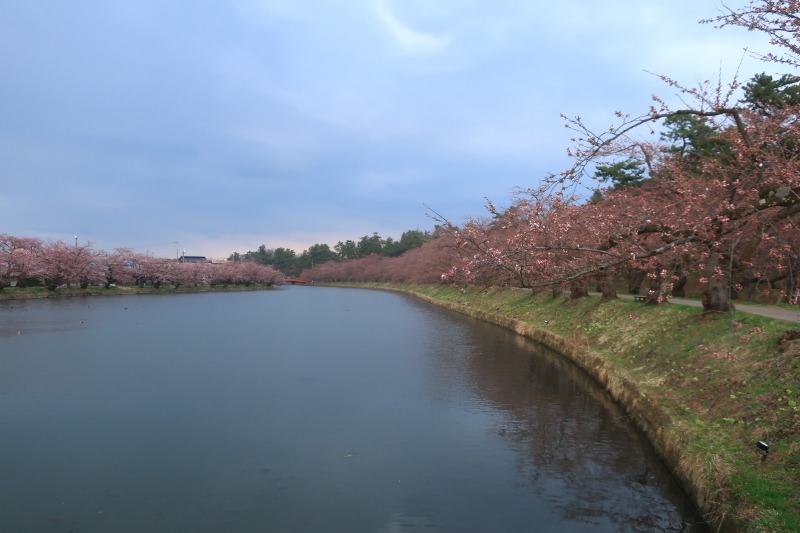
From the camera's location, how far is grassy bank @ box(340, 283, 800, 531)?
5.98 metres

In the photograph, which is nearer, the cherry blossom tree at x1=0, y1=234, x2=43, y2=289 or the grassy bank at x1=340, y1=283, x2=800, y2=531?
the grassy bank at x1=340, y1=283, x2=800, y2=531

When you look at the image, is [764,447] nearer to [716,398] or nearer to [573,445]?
[716,398]

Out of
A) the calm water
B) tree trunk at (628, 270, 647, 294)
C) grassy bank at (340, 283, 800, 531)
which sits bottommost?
the calm water

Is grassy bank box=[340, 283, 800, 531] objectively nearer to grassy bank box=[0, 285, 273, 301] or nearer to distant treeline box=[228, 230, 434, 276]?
Answer: grassy bank box=[0, 285, 273, 301]

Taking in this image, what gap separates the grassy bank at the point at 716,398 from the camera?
598 cm

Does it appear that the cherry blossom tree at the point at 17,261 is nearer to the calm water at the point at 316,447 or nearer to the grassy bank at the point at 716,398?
the calm water at the point at 316,447

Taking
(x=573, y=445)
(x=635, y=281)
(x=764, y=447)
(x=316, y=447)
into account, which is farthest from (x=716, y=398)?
(x=635, y=281)

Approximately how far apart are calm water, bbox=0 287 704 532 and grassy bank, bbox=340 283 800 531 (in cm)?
61

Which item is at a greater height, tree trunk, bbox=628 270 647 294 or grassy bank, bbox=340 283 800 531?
tree trunk, bbox=628 270 647 294

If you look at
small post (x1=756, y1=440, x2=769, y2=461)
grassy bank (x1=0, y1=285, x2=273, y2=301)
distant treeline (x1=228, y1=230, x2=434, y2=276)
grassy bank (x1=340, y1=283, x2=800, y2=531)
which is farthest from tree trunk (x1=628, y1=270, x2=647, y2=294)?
distant treeline (x1=228, y1=230, x2=434, y2=276)

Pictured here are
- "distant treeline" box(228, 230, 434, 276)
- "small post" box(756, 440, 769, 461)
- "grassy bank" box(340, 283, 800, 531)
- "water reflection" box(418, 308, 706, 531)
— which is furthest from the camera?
"distant treeline" box(228, 230, 434, 276)

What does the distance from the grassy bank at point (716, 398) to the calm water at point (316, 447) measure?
0.61 metres

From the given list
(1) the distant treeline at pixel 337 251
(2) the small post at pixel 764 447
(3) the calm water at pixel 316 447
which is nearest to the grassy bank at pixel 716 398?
(2) the small post at pixel 764 447

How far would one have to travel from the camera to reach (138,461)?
28.5 feet
